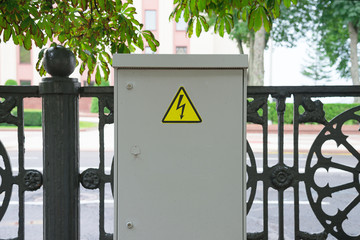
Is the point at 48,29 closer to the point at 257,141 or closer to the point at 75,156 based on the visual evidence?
the point at 75,156

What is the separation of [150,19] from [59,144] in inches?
1217

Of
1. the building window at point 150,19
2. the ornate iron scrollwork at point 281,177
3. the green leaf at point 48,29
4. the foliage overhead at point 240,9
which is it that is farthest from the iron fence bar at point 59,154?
the building window at point 150,19

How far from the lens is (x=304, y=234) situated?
230 cm

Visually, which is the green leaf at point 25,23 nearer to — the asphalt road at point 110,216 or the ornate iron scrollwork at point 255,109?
the ornate iron scrollwork at point 255,109

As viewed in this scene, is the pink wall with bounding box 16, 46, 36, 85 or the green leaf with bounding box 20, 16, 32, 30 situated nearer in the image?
the green leaf with bounding box 20, 16, 32, 30

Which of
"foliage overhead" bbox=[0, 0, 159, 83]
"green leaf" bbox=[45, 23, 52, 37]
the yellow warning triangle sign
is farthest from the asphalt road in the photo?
the yellow warning triangle sign

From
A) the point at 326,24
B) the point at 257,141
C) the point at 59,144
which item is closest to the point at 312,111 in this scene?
the point at 59,144

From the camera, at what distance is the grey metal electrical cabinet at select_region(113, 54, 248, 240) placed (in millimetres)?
1594

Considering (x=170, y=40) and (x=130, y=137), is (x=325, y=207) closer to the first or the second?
(x=130, y=137)

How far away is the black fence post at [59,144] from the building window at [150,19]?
1190 inches

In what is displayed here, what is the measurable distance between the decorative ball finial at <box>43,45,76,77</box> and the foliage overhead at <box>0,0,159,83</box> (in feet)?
0.47

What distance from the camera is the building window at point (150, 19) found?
103 feet

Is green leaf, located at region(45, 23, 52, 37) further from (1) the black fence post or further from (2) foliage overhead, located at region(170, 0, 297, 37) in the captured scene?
(2) foliage overhead, located at region(170, 0, 297, 37)

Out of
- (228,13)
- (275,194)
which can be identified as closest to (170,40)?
(275,194)
